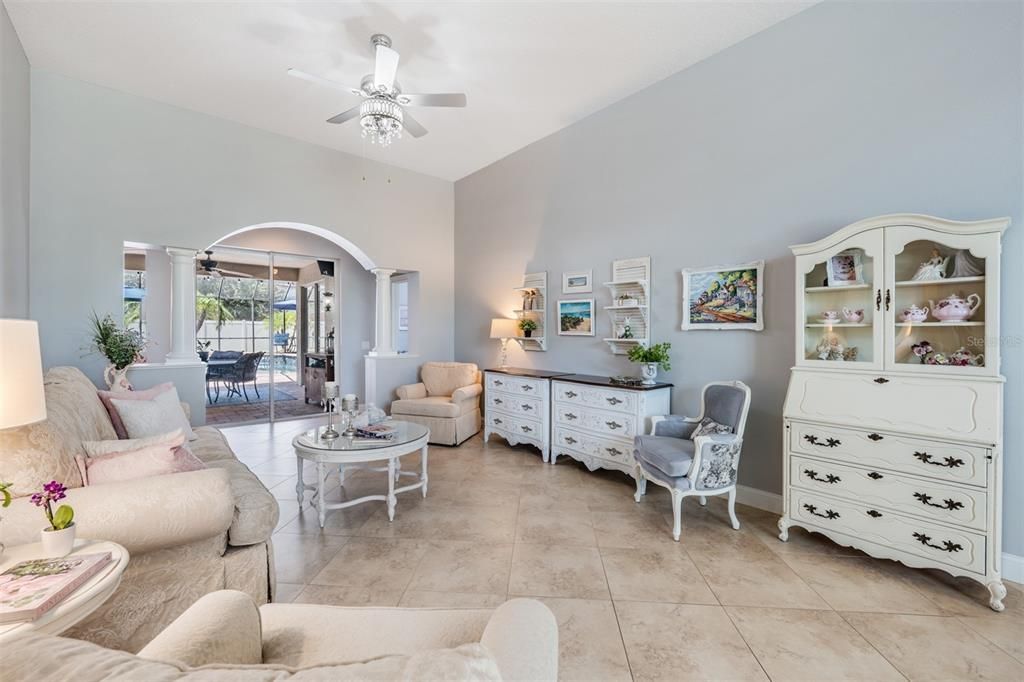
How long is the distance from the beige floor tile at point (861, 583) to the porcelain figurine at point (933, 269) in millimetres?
1621

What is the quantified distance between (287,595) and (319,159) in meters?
4.77

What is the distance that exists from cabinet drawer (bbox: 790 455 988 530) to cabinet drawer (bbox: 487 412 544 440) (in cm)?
231

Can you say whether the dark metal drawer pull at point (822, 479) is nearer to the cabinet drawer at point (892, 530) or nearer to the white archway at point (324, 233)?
the cabinet drawer at point (892, 530)

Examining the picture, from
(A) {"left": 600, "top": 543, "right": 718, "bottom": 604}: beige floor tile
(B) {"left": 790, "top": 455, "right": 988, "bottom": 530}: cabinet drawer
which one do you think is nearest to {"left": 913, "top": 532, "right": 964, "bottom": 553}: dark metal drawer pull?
(B) {"left": 790, "top": 455, "right": 988, "bottom": 530}: cabinet drawer

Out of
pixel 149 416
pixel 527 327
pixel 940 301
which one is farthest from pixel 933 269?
pixel 149 416

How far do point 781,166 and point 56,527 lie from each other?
14.1 feet

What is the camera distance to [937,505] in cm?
218

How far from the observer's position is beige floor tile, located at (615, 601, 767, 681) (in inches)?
65.8

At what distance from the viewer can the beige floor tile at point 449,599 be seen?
6.86 ft

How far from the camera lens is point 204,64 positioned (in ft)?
11.9

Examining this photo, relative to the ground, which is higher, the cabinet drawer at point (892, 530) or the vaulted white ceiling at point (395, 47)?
the vaulted white ceiling at point (395, 47)

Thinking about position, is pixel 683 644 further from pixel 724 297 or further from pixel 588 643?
pixel 724 297

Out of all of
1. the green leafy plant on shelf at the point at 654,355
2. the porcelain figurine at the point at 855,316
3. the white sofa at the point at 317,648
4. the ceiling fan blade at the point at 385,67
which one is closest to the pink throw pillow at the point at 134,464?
the white sofa at the point at 317,648

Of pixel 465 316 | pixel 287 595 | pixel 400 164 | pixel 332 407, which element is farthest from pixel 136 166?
pixel 287 595
